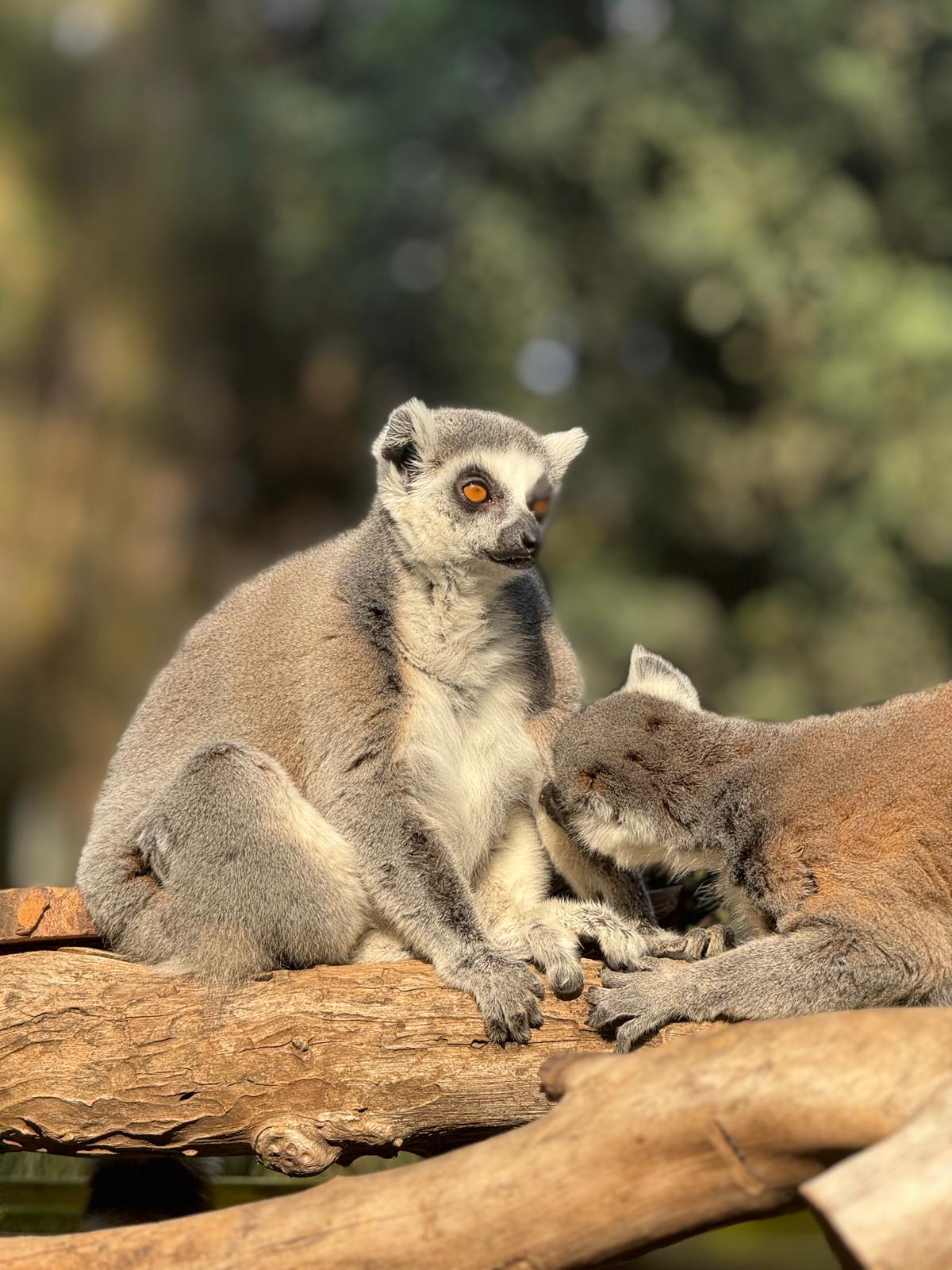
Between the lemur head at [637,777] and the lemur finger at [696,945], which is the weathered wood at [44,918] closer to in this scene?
the lemur head at [637,777]

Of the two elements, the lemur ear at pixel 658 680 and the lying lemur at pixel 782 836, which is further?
the lemur ear at pixel 658 680

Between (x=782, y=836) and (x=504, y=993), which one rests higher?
(x=782, y=836)

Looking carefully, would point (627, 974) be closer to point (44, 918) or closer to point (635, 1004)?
point (635, 1004)

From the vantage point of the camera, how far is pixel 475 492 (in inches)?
211

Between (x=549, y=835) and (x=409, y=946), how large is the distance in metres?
0.80

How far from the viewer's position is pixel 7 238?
1883 cm

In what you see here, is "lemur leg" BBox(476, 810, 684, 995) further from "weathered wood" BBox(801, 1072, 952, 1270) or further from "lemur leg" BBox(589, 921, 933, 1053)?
"weathered wood" BBox(801, 1072, 952, 1270)

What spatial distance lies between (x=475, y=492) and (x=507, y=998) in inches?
76.7

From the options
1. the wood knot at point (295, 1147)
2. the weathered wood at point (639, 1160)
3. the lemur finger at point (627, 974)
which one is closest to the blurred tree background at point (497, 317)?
the lemur finger at point (627, 974)

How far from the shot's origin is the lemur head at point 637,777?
504 centimetres

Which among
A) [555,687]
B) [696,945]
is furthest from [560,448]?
[696,945]

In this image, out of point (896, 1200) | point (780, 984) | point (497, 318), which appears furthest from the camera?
point (497, 318)

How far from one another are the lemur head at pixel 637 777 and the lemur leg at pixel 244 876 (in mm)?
905

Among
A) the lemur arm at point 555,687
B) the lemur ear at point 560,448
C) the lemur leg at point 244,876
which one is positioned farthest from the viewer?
the lemur ear at point 560,448
